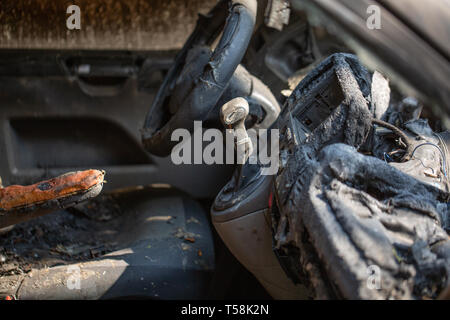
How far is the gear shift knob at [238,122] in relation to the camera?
3.59ft

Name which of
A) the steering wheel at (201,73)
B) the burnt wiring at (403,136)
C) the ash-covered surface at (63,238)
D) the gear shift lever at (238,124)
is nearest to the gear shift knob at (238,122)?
the gear shift lever at (238,124)

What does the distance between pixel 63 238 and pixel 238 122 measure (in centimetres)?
86

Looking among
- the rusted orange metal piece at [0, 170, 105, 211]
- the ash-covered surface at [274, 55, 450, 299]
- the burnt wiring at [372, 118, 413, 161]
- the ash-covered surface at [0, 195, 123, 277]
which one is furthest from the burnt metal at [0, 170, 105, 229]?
the burnt wiring at [372, 118, 413, 161]

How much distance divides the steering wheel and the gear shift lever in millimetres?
107

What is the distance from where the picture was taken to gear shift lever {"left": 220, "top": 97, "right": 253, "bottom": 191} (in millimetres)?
1094

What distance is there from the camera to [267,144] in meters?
1.17

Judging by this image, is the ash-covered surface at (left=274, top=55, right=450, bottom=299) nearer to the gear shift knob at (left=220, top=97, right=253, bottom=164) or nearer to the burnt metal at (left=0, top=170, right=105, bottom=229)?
the gear shift knob at (left=220, top=97, right=253, bottom=164)

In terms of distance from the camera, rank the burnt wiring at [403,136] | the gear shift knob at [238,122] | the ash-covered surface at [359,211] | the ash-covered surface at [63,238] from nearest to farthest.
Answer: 1. the ash-covered surface at [359,211]
2. the burnt wiring at [403,136]
3. the gear shift knob at [238,122]
4. the ash-covered surface at [63,238]

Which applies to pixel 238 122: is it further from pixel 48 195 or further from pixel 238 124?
pixel 48 195

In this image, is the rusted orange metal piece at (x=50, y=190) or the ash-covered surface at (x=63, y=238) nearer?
the rusted orange metal piece at (x=50, y=190)

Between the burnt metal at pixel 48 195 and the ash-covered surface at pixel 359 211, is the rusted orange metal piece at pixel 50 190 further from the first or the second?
the ash-covered surface at pixel 359 211

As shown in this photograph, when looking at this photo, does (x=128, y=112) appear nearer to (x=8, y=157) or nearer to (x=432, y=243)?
(x=8, y=157)
